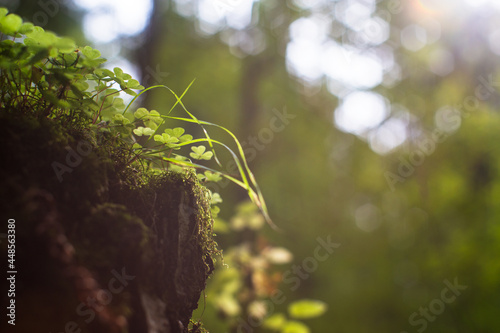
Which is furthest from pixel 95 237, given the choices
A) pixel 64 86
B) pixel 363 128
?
pixel 363 128

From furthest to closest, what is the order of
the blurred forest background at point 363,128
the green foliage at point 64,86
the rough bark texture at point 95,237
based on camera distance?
the blurred forest background at point 363,128
the green foliage at point 64,86
the rough bark texture at point 95,237

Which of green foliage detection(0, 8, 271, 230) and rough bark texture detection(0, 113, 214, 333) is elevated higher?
green foliage detection(0, 8, 271, 230)

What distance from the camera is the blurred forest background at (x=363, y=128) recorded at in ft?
30.3

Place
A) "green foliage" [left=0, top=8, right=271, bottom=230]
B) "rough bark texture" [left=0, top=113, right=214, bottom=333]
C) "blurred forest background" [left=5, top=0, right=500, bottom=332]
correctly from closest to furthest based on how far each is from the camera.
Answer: "rough bark texture" [left=0, top=113, right=214, bottom=333] < "green foliage" [left=0, top=8, right=271, bottom=230] < "blurred forest background" [left=5, top=0, right=500, bottom=332]

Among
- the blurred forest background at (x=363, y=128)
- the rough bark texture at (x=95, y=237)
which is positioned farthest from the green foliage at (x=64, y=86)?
the blurred forest background at (x=363, y=128)

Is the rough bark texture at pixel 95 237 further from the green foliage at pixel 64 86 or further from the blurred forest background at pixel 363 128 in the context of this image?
the blurred forest background at pixel 363 128

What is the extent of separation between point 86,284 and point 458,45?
43.9 feet

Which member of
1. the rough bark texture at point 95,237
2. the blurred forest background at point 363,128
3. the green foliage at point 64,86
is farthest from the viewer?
the blurred forest background at point 363,128

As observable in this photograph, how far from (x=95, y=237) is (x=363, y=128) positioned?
10694mm

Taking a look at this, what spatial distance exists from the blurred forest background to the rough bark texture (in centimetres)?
736

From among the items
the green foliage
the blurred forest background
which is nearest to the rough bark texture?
the green foliage

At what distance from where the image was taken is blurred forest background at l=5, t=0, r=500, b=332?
925cm

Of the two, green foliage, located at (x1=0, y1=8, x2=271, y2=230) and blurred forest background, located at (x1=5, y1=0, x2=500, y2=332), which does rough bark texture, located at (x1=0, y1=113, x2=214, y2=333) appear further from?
blurred forest background, located at (x1=5, y1=0, x2=500, y2=332)

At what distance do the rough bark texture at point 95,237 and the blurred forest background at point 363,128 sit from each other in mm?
7357
